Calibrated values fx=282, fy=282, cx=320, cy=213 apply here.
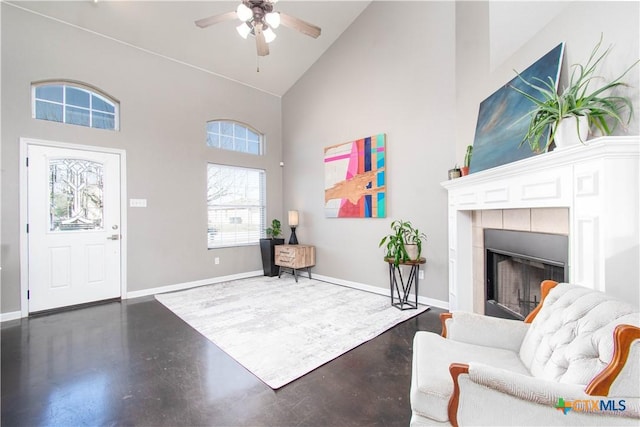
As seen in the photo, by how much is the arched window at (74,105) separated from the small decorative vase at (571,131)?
16.6 feet

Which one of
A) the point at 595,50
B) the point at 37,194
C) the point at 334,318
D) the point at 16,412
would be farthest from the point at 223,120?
the point at 595,50

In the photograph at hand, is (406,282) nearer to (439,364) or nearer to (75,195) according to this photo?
(439,364)

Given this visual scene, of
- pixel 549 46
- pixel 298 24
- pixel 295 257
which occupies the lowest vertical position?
pixel 295 257

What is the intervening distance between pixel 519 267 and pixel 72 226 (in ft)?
17.2

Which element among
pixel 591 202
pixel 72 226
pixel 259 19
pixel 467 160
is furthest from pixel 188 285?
pixel 591 202

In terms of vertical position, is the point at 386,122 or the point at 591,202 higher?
the point at 386,122

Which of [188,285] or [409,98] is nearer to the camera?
[409,98]

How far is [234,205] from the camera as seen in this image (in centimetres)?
530

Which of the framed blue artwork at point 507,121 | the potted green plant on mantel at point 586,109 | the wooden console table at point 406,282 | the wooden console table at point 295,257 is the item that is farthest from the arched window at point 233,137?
the potted green plant on mantel at point 586,109

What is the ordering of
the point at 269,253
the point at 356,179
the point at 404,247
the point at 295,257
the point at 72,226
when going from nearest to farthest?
the point at 404,247
the point at 72,226
the point at 356,179
the point at 295,257
the point at 269,253

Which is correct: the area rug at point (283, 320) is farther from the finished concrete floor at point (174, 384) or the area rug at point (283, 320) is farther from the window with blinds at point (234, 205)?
the window with blinds at point (234, 205)

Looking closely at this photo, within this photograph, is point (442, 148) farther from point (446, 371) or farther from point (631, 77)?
point (446, 371)

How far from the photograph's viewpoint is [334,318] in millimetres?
3188

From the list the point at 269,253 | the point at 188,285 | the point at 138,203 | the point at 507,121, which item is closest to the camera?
Answer: the point at 507,121
